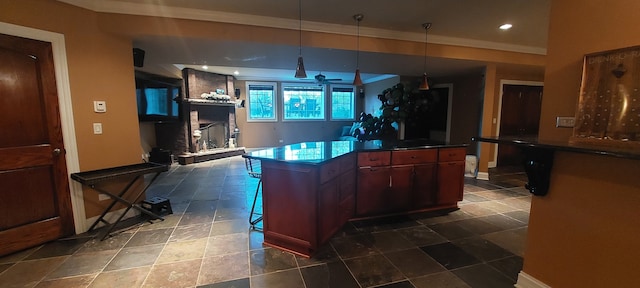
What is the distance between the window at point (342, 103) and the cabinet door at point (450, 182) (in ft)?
19.4

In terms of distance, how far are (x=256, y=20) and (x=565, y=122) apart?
122 inches

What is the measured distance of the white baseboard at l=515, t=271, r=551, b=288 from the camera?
1.75 meters

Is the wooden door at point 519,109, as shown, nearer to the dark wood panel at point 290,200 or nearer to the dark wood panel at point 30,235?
the dark wood panel at point 290,200

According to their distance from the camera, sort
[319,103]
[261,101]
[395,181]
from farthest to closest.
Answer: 1. [319,103]
2. [261,101]
3. [395,181]

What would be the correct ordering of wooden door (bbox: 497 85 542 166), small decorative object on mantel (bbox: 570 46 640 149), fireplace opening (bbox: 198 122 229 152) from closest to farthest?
small decorative object on mantel (bbox: 570 46 640 149) → wooden door (bbox: 497 85 542 166) → fireplace opening (bbox: 198 122 229 152)

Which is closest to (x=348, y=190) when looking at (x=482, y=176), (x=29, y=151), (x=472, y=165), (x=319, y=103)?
(x=29, y=151)

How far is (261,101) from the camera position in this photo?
26.6ft

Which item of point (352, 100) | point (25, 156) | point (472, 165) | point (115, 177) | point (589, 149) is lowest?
point (472, 165)

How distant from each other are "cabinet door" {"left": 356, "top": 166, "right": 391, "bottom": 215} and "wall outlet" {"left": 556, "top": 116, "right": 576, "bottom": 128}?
5.11ft

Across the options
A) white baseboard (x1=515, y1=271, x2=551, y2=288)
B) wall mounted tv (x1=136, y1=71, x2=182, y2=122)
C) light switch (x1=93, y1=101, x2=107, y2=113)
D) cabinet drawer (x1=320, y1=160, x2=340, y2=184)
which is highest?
wall mounted tv (x1=136, y1=71, x2=182, y2=122)

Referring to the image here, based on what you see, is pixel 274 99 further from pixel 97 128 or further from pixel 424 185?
pixel 424 185

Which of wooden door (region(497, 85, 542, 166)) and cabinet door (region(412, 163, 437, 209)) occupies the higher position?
wooden door (region(497, 85, 542, 166))

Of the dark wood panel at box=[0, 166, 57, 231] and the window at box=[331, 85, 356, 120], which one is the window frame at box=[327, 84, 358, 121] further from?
the dark wood panel at box=[0, 166, 57, 231]

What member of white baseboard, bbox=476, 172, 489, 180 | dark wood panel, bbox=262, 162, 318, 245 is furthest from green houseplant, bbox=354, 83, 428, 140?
dark wood panel, bbox=262, 162, 318, 245
